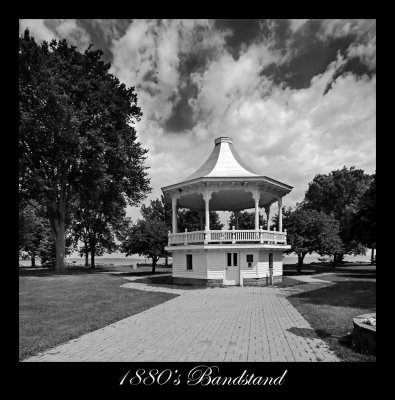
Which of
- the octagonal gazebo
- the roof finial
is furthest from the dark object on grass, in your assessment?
the roof finial

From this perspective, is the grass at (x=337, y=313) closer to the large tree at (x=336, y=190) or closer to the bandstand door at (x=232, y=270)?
the bandstand door at (x=232, y=270)

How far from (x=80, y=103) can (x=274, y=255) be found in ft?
70.2

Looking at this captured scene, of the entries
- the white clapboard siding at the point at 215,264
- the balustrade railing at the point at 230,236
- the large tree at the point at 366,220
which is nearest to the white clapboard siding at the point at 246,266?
the balustrade railing at the point at 230,236

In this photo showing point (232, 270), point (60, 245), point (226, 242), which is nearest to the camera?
point (232, 270)

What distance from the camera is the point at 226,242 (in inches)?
971

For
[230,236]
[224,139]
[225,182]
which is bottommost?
[230,236]

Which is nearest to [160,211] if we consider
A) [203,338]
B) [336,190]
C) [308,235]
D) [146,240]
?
[146,240]

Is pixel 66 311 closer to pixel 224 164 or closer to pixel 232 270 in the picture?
pixel 232 270

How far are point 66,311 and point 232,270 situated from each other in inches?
500

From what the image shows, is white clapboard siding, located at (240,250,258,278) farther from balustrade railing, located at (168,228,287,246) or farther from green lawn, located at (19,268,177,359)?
green lawn, located at (19,268,177,359)

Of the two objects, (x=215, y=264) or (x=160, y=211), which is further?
(x=160, y=211)

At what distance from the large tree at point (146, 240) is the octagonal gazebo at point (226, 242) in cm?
827
